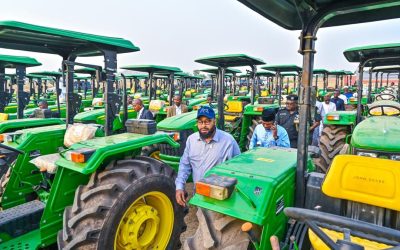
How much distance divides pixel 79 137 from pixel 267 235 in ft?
9.57

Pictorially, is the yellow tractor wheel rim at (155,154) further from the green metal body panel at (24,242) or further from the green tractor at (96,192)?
the green metal body panel at (24,242)

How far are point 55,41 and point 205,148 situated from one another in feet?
7.36

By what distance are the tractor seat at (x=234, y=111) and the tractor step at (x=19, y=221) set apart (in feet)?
17.4

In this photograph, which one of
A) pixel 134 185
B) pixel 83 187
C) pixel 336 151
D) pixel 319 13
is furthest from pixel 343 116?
pixel 83 187

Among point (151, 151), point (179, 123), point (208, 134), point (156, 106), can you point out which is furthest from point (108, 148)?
Answer: point (156, 106)

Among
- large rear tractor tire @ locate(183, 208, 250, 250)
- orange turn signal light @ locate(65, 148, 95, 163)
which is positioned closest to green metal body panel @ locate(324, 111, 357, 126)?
large rear tractor tire @ locate(183, 208, 250, 250)

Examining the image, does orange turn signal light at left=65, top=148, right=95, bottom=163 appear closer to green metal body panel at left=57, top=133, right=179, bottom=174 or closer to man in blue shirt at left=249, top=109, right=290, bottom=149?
green metal body panel at left=57, top=133, right=179, bottom=174

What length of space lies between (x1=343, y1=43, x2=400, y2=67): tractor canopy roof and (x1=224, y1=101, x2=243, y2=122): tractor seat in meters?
3.24

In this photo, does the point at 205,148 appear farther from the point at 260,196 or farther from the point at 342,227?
the point at 342,227

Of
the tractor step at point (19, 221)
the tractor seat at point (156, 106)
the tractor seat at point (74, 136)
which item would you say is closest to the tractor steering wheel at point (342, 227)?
the tractor step at point (19, 221)

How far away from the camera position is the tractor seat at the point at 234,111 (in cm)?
780

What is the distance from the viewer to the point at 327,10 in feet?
6.89

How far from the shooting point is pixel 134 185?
283cm

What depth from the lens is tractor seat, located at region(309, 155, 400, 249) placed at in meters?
1.87
